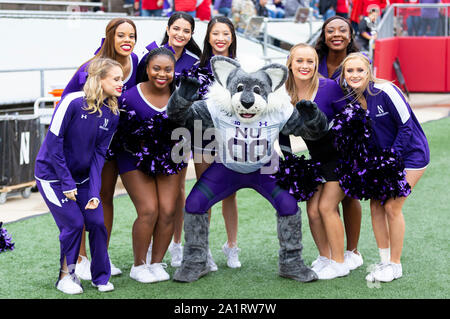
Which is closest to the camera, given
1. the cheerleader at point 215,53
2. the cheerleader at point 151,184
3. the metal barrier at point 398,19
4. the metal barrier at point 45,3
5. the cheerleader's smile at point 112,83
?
the cheerleader's smile at point 112,83

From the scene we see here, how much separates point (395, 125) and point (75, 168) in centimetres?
190

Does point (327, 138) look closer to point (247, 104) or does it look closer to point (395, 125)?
point (395, 125)

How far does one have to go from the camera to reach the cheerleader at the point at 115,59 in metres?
4.40

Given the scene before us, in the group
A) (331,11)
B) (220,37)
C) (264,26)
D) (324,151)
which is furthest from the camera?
(331,11)

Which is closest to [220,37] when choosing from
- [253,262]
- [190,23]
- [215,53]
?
[215,53]

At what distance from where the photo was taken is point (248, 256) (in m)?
5.15

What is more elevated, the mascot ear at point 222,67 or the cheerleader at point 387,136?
the mascot ear at point 222,67

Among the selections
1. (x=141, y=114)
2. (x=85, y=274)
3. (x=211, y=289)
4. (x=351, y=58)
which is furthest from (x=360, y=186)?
(x=85, y=274)

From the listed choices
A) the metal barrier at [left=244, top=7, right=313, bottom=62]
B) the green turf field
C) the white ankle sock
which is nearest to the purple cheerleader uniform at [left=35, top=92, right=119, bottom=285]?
the green turf field

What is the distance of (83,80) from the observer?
430 centimetres

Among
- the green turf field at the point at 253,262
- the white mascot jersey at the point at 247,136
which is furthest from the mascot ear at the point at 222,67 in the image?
the green turf field at the point at 253,262

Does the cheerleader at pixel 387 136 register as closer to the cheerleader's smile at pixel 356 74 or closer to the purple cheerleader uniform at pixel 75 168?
the cheerleader's smile at pixel 356 74

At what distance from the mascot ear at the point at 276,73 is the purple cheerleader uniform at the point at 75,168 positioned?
92cm

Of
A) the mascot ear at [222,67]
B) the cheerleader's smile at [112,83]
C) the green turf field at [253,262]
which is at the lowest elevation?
the green turf field at [253,262]
